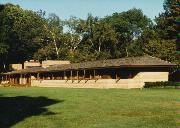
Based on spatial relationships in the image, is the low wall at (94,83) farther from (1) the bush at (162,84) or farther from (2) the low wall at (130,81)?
(1) the bush at (162,84)

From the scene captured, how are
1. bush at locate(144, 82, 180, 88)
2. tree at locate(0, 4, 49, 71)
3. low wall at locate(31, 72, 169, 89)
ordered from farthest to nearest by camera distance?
tree at locate(0, 4, 49, 71)
low wall at locate(31, 72, 169, 89)
bush at locate(144, 82, 180, 88)

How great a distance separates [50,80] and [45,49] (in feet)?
101

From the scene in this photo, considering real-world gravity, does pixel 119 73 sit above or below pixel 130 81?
above

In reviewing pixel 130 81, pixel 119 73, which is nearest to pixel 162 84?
pixel 130 81

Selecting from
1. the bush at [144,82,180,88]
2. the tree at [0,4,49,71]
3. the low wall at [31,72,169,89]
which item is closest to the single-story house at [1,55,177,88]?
the low wall at [31,72,169,89]

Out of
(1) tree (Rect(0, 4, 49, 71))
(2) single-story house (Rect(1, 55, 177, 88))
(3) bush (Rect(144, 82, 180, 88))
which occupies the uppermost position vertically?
(1) tree (Rect(0, 4, 49, 71))

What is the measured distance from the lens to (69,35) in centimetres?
9088

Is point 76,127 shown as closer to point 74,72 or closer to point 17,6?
point 74,72

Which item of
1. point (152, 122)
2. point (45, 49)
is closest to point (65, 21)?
point (45, 49)

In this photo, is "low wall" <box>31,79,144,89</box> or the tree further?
the tree

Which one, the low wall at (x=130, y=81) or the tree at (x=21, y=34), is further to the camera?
the tree at (x=21, y=34)

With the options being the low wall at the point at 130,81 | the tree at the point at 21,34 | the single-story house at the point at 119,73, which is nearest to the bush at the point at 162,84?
the low wall at the point at 130,81

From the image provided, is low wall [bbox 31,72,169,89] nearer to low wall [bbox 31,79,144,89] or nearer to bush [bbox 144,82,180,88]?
low wall [bbox 31,79,144,89]

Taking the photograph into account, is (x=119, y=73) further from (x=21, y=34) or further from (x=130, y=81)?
(x=21, y=34)
